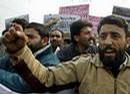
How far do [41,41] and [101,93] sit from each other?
1224mm

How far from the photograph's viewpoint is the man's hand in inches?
77.2

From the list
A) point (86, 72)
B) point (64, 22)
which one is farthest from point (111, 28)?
point (64, 22)

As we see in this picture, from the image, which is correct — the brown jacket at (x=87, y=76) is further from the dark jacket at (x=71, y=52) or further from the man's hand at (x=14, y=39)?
the dark jacket at (x=71, y=52)

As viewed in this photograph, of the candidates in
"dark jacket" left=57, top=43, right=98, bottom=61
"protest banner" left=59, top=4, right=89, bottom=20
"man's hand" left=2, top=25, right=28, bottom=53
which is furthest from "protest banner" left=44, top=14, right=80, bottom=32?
"man's hand" left=2, top=25, right=28, bottom=53


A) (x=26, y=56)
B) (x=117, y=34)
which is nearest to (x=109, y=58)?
(x=117, y=34)

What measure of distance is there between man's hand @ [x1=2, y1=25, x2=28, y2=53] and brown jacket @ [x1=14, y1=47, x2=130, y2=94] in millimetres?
214

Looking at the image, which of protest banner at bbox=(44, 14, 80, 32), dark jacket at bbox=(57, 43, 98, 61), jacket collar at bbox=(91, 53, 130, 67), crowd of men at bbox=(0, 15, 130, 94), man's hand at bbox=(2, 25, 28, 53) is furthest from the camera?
protest banner at bbox=(44, 14, 80, 32)

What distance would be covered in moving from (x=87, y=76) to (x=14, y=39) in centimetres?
62

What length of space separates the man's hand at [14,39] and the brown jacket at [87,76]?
21cm

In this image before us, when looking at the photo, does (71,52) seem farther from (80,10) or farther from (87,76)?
(80,10)

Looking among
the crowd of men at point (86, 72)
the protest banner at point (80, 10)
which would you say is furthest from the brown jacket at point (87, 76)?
the protest banner at point (80, 10)

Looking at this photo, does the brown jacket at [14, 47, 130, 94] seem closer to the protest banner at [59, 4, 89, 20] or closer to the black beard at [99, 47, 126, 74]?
the black beard at [99, 47, 126, 74]

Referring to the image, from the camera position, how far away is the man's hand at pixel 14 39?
196cm

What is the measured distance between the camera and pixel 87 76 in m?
2.38
